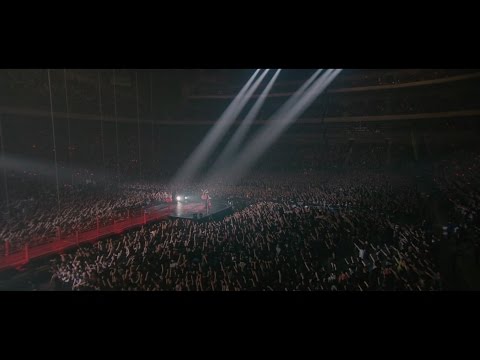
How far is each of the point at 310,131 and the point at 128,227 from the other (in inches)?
750

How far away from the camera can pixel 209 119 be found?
2914 centimetres

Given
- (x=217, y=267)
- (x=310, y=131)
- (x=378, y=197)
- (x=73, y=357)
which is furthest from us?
(x=310, y=131)

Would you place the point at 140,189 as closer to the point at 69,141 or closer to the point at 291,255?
the point at 69,141

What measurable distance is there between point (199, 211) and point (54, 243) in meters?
5.79

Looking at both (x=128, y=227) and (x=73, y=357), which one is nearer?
(x=73, y=357)

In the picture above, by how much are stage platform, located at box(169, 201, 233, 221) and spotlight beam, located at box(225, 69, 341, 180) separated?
33.4 feet

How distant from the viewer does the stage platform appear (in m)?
12.0

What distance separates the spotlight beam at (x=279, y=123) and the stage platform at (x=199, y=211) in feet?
33.4

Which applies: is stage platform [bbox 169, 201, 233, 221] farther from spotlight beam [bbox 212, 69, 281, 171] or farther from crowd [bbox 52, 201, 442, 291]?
spotlight beam [bbox 212, 69, 281, 171]

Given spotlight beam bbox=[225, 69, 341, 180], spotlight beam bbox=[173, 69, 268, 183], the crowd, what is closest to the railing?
the crowd

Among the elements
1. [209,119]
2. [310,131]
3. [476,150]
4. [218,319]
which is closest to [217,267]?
[218,319]

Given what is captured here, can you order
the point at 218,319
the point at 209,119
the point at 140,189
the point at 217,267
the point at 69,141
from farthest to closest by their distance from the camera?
1. the point at 209,119
2. the point at 69,141
3. the point at 140,189
4. the point at 217,267
5. the point at 218,319

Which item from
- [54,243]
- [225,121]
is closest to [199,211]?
[54,243]

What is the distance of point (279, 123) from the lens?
A: 2702 centimetres
